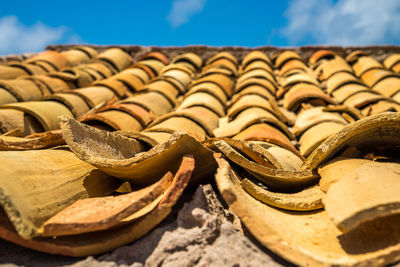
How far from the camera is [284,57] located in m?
6.47

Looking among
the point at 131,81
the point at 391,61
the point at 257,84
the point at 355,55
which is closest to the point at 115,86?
the point at 131,81

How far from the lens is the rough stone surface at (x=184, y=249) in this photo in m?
1.12

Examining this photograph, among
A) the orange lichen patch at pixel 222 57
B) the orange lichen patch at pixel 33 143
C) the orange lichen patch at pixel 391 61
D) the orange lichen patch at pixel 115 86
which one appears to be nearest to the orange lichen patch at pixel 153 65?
the orange lichen patch at pixel 222 57

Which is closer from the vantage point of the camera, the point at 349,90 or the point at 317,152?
the point at 317,152

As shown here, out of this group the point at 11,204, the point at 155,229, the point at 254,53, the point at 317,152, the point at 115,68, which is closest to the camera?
the point at 11,204

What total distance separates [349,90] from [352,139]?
9.84ft

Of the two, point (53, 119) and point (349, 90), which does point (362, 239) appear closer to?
point (53, 119)

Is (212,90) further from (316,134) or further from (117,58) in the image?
(117,58)

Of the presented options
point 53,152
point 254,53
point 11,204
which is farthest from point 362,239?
point 254,53

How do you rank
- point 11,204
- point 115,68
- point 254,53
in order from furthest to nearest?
1. point 254,53
2. point 115,68
3. point 11,204

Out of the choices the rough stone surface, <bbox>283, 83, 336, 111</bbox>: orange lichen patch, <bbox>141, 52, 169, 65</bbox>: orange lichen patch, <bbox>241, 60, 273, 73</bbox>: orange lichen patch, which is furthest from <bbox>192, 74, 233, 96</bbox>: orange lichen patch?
the rough stone surface

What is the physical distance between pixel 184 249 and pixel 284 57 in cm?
600

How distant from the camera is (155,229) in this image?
4.10 feet

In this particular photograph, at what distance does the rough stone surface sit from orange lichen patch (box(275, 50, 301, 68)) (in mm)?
5587
